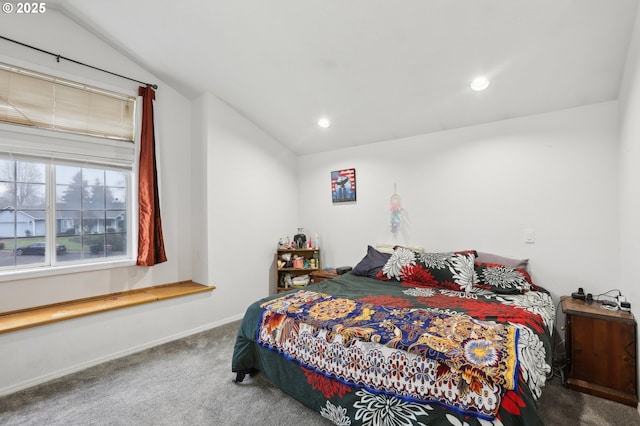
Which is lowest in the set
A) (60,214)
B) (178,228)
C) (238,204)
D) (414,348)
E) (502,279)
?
(414,348)

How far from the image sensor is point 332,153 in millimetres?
4051

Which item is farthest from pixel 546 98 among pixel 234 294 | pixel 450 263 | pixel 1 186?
pixel 1 186

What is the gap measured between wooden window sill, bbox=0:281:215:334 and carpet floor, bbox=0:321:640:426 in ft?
1.54

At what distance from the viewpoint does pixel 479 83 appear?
7.80 ft

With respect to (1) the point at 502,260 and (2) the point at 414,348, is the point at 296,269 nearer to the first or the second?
(1) the point at 502,260

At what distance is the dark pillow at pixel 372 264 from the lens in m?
3.03

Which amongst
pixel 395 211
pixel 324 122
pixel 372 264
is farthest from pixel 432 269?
pixel 324 122

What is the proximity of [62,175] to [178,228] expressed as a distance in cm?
116

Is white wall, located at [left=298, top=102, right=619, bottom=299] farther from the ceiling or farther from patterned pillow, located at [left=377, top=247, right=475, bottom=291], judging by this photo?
patterned pillow, located at [left=377, top=247, right=475, bottom=291]

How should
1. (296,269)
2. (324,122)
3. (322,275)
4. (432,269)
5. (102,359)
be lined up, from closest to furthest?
1. (102,359)
2. (432,269)
3. (324,122)
4. (322,275)
5. (296,269)

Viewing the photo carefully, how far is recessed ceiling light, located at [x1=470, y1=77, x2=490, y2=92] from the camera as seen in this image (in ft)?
7.71

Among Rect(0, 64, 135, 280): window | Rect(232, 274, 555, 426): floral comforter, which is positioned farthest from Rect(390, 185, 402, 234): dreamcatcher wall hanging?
Rect(0, 64, 135, 280): window

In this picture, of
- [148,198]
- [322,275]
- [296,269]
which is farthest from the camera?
[296,269]

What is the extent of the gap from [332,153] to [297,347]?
2.82 meters
